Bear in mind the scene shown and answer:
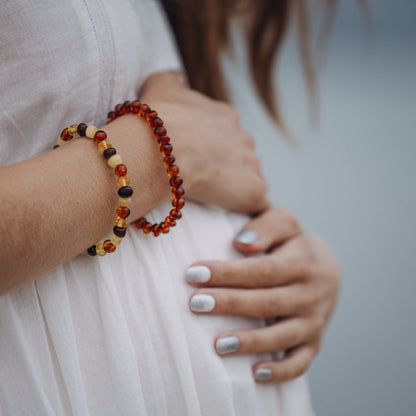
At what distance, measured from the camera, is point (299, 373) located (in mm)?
610

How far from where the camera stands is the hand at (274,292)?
53 centimetres

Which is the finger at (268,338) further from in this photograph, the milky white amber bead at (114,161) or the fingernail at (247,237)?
the milky white amber bead at (114,161)

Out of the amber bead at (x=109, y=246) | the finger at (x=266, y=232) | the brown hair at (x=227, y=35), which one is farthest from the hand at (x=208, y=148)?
the brown hair at (x=227, y=35)

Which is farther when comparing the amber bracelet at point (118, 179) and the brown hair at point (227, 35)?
the brown hair at point (227, 35)

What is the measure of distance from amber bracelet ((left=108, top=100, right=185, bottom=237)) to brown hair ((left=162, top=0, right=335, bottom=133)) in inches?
20.2

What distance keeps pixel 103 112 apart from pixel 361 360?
1417 mm

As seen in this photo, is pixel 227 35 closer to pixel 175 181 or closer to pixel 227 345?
pixel 175 181

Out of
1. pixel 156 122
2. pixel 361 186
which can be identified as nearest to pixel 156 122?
pixel 156 122

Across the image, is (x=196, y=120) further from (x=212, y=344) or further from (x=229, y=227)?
(x=212, y=344)

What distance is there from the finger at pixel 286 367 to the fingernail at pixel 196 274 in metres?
0.15

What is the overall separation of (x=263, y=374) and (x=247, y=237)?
188mm

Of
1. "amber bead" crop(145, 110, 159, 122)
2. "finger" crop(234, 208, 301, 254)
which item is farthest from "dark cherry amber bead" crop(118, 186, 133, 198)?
"finger" crop(234, 208, 301, 254)

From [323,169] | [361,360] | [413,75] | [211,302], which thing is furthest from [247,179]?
[413,75]

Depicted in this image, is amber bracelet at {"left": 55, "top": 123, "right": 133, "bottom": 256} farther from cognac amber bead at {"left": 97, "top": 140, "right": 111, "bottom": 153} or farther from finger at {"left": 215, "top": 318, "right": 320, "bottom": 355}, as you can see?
finger at {"left": 215, "top": 318, "right": 320, "bottom": 355}
